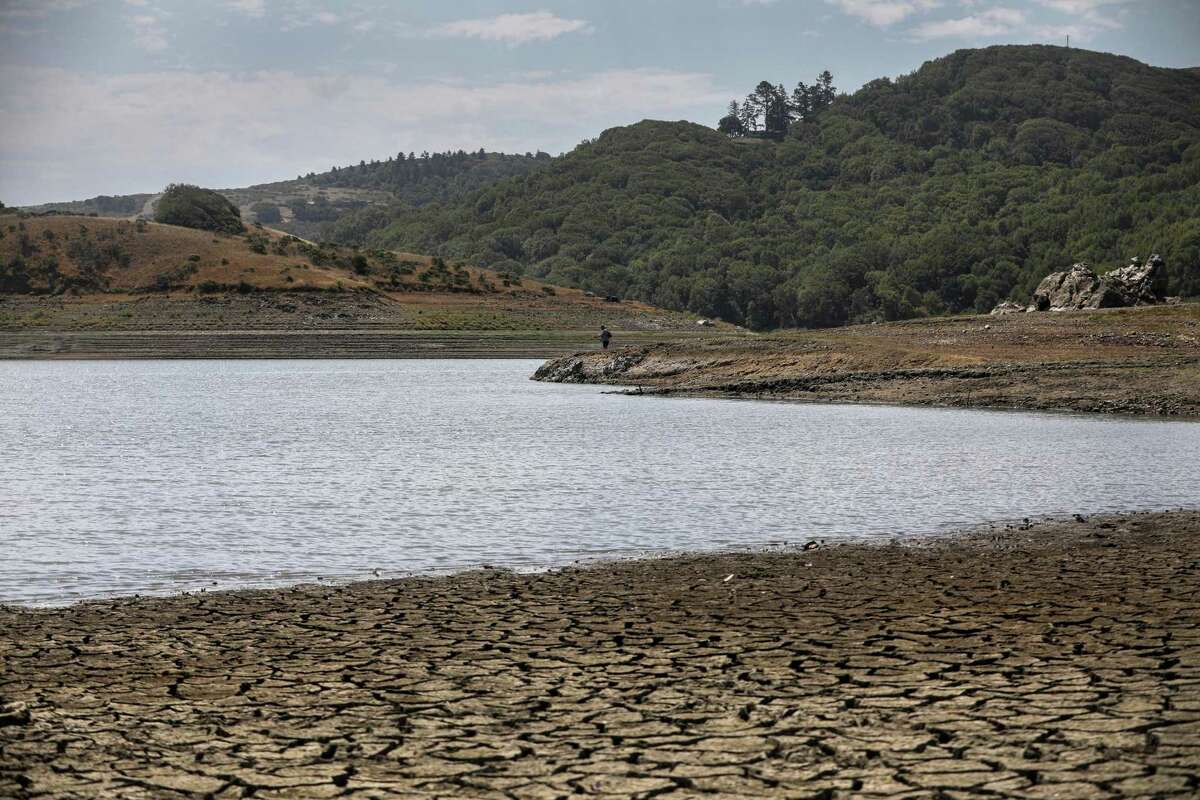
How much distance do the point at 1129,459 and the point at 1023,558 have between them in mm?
12449

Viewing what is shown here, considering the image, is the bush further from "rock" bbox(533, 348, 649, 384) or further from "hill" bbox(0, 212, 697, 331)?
"rock" bbox(533, 348, 649, 384)

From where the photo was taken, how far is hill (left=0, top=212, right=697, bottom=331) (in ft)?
337

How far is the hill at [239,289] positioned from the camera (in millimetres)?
102688

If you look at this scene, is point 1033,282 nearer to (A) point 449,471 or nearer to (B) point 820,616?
(A) point 449,471

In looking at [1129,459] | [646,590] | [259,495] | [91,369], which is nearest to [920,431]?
[1129,459]

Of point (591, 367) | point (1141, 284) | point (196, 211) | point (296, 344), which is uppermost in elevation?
point (196, 211)


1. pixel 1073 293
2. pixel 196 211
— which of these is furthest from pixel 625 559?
pixel 196 211

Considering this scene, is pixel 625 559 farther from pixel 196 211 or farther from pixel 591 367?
pixel 196 211

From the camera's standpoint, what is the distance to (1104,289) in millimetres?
65812

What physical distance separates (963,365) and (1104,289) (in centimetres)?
2213

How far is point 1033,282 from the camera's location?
14438 centimetres

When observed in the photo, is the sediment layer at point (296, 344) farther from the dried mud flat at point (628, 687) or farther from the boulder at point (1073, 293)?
the dried mud flat at point (628, 687)

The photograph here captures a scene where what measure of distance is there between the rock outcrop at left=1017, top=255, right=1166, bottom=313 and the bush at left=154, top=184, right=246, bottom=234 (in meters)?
87.9

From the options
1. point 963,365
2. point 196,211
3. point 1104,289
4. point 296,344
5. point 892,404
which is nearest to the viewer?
point 892,404
